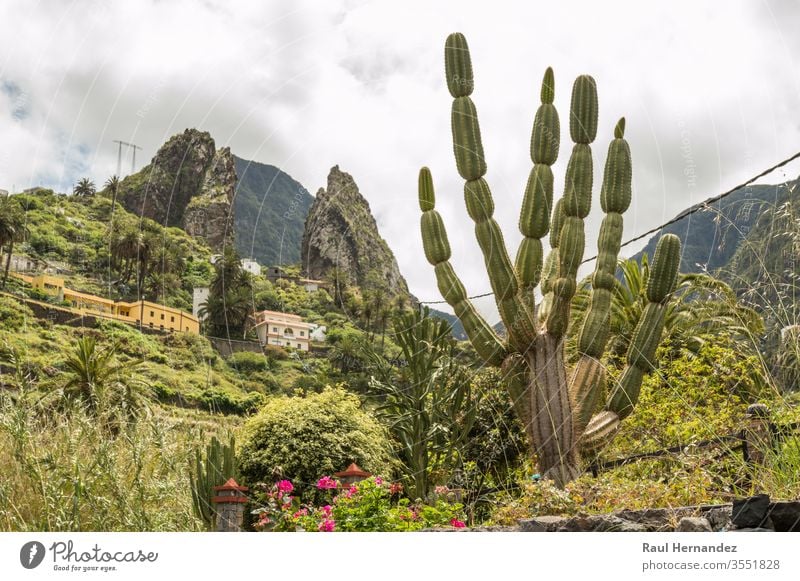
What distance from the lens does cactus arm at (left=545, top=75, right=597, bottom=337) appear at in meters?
6.39

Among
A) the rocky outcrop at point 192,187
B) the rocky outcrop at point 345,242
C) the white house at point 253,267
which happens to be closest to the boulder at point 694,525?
the rocky outcrop at point 345,242

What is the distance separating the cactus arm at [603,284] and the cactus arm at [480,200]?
0.55 meters

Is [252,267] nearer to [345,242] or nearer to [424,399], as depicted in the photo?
[345,242]

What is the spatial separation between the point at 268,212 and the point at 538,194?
3115 millimetres

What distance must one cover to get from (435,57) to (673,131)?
2246mm

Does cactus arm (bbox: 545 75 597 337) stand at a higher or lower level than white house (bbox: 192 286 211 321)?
lower

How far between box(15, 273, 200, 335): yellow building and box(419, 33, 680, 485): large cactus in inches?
604

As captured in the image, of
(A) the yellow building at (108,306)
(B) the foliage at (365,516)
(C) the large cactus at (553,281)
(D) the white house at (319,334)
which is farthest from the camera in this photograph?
(A) the yellow building at (108,306)

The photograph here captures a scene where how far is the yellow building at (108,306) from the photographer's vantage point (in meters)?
21.3

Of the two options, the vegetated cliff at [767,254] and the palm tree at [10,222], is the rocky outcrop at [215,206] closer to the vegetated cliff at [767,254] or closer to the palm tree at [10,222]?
the vegetated cliff at [767,254]

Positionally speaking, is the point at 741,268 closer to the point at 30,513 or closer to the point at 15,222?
the point at 30,513

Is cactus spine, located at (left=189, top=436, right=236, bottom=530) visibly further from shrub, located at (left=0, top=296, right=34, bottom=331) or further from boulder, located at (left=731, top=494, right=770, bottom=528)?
shrub, located at (left=0, top=296, right=34, bottom=331)
